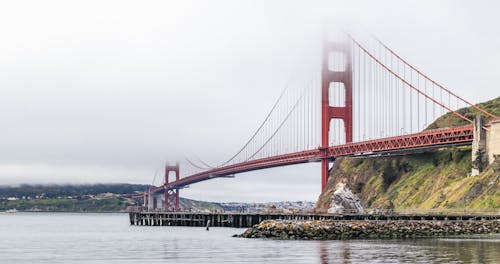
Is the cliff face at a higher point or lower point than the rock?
higher

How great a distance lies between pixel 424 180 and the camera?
395 ft

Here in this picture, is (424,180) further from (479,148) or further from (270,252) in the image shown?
(270,252)

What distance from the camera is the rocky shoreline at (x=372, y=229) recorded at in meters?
82.8

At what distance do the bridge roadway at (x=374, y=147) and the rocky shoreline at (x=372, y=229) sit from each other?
25.4 m

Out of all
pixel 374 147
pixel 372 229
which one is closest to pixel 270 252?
pixel 372 229

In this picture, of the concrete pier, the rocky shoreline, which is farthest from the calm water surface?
the concrete pier

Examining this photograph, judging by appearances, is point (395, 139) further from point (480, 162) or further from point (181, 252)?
point (181, 252)

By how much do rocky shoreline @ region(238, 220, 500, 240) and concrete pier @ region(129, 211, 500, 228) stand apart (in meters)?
2.95

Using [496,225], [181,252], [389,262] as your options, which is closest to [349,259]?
[389,262]

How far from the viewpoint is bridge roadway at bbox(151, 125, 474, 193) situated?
10944cm

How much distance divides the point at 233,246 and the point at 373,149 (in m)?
48.0

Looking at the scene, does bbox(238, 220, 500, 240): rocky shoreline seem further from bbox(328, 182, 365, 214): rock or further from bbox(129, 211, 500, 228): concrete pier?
bbox(328, 182, 365, 214): rock

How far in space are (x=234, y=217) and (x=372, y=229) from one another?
41.8 meters

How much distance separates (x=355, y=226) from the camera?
3314 inches
